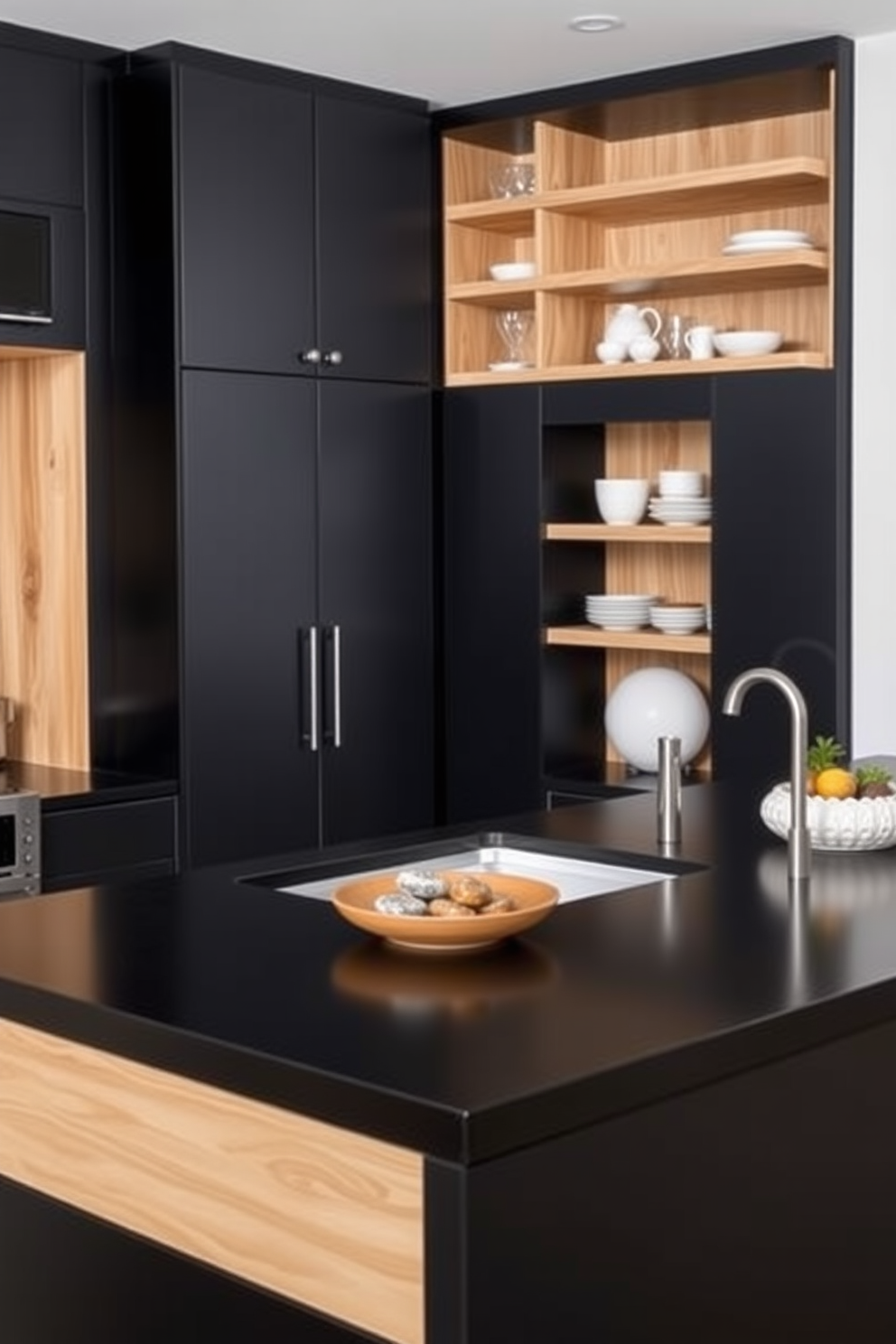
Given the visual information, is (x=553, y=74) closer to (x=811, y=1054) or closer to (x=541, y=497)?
(x=541, y=497)

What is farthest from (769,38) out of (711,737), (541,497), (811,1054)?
(811,1054)

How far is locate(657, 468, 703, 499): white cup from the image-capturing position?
491cm

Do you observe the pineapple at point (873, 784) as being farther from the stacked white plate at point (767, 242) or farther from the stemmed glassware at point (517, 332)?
the stemmed glassware at point (517, 332)

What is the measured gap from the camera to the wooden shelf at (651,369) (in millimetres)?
4555

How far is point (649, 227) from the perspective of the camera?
17.0 ft

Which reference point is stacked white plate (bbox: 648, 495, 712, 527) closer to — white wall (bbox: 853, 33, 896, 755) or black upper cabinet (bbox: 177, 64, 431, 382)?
white wall (bbox: 853, 33, 896, 755)

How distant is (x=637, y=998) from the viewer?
2068 mm

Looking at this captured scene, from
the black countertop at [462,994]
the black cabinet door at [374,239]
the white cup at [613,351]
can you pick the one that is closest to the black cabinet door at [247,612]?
the black cabinet door at [374,239]

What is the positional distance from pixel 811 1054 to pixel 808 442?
8.54ft

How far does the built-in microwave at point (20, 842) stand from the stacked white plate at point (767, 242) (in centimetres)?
206

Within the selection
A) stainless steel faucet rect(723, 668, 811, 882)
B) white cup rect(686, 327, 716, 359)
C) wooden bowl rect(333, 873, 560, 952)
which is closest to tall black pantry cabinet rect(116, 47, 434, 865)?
white cup rect(686, 327, 716, 359)

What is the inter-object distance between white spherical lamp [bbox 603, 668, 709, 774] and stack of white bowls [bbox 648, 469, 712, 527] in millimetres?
389

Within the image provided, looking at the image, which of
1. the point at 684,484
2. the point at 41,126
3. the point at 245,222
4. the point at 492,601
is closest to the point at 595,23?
the point at 245,222

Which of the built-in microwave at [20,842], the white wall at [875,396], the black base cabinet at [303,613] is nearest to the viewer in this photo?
the built-in microwave at [20,842]
